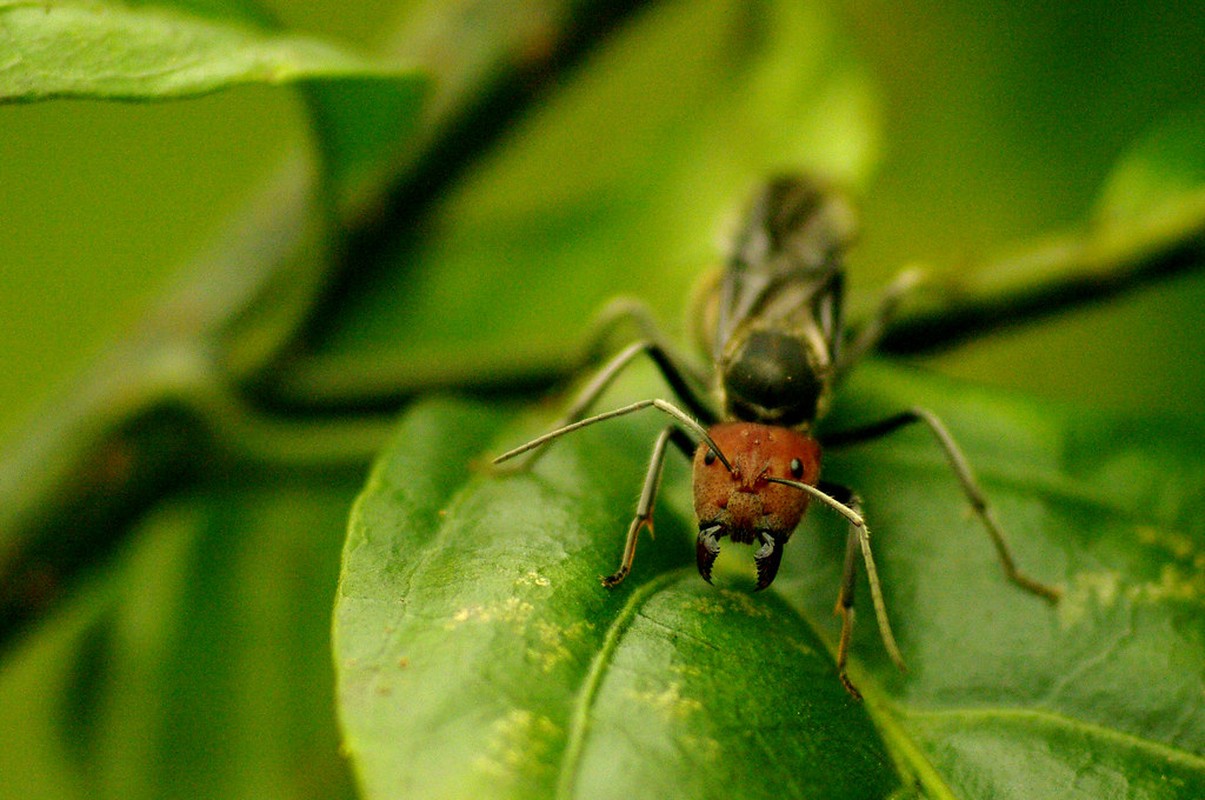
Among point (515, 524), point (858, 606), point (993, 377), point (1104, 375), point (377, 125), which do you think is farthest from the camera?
point (993, 377)

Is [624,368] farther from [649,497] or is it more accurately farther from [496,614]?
[496,614]

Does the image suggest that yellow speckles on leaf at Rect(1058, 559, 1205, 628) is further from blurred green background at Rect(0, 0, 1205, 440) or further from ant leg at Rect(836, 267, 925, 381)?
blurred green background at Rect(0, 0, 1205, 440)

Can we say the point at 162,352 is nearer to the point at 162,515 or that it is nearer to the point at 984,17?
the point at 162,515

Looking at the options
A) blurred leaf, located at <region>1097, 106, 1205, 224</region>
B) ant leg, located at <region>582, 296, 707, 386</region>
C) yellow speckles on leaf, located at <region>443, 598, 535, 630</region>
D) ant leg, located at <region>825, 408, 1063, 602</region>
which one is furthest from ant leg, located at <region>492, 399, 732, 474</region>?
blurred leaf, located at <region>1097, 106, 1205, 224</region>

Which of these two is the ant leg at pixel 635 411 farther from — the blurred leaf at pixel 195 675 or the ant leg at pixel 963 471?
the blurred leaf at pixel 195 675

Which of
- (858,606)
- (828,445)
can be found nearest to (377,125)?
(828,445)

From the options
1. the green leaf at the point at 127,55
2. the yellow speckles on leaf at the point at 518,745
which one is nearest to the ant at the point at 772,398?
the yellow speckles on leaf at the point at 518,745
